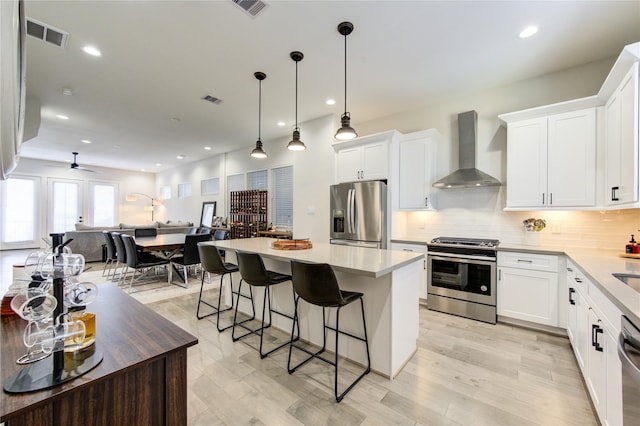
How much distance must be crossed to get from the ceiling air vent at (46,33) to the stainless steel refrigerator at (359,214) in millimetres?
3545

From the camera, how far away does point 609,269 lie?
76.9 inches

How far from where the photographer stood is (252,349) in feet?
8.60

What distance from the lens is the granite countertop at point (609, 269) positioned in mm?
1269

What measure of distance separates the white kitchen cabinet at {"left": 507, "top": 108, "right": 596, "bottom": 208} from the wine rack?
16.9ft

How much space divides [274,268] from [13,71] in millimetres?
2543

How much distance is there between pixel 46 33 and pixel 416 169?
4.51 meters

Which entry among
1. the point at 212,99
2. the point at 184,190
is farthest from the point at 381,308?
the point at 184,190

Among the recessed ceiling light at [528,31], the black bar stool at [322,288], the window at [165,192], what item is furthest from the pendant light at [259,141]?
the window at [165,192]

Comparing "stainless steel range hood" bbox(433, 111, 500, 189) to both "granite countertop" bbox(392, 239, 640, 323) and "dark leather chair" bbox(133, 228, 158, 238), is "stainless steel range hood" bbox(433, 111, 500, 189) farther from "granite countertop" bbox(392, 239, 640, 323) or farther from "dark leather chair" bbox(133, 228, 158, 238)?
"dark leather chair" bbox(133, 228, 158, 238)

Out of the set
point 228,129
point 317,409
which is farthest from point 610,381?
point 228,129

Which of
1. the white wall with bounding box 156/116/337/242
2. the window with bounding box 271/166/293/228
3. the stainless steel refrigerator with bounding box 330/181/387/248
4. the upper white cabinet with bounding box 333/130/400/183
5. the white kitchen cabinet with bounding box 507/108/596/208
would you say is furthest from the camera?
the window with bounding box 271/166/293/228

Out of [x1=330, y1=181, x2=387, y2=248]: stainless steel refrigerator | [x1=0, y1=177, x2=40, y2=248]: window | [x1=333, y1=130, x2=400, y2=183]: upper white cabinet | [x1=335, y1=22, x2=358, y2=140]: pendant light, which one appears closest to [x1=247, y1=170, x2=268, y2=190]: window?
[x1=333, y1=130, x2=400, y2=183]: upper white cabinet

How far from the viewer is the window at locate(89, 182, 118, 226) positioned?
10212 mm

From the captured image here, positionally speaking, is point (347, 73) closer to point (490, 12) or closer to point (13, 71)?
point (490, 12)
